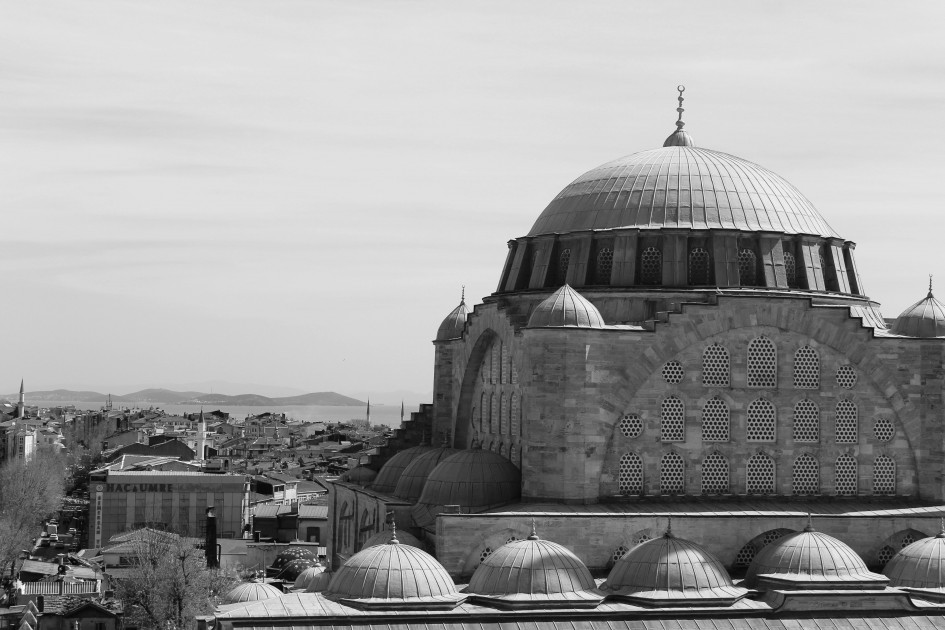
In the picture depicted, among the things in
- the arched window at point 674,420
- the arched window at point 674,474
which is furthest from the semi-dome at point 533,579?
the arched window at point 674,420

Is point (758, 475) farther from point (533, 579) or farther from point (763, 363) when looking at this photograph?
point (533, 579)

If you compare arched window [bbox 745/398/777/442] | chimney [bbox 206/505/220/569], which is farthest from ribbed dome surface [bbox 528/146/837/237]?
chimney [bbox 206/505/220/569]

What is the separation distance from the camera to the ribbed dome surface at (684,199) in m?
Answer: 46.5

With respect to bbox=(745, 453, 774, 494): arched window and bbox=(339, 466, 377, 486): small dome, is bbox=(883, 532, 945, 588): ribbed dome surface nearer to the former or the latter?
bbox=(745, 453, 774, 494): arched window

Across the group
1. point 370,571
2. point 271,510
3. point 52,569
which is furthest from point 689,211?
point 271,510

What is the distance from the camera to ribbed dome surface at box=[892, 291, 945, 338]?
44.5m

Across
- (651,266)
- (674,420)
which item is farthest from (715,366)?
(651,266)

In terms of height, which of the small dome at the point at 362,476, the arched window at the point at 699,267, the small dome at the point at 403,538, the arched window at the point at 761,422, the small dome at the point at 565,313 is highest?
the arched window at the point at 699,267

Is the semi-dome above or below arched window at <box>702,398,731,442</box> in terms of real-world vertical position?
below

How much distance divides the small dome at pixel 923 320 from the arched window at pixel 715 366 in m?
5.73

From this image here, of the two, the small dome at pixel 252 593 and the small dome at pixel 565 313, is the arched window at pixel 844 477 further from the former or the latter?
the small dome at pixel 252 593

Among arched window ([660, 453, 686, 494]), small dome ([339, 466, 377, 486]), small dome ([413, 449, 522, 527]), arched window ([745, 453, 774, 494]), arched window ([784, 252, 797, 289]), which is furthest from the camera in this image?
small dome ([339, 466, 377, 486])

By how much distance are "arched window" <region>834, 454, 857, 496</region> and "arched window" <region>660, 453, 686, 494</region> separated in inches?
194

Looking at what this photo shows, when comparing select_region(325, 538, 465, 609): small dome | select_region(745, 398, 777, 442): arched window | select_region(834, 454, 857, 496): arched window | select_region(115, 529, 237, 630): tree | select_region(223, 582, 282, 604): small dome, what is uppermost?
select_region(745, 398, 777, 442): arched window
